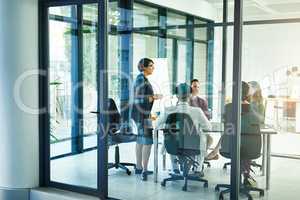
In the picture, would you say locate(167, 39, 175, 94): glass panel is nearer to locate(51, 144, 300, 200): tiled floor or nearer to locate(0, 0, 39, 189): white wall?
locate(51, 144, 300, 200): tiled floor

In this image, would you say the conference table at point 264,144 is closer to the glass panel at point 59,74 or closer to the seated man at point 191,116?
the seated man at point 191,116

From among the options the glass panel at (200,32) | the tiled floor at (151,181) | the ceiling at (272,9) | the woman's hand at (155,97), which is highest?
the ceiling at (272,9)

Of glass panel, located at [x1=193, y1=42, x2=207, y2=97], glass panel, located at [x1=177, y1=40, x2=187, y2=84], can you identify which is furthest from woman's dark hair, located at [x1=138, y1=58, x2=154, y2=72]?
glass panel, located at [x1=193, y1=42, x2=207, y2=97]

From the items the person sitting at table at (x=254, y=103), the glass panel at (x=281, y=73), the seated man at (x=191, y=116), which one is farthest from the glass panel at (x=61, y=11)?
the glass panel at (x=281, y=73)

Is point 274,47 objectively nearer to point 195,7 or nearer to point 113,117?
point 195,7

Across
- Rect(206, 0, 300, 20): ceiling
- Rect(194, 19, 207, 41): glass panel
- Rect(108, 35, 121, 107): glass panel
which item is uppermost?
Rect(206, 0, 300, 20): ceiling

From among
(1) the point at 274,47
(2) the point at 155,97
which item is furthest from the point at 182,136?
(1) the point at 274,47

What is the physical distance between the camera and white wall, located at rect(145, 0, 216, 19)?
6494 mm

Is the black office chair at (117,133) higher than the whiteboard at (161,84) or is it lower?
lower

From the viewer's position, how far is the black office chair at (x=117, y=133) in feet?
16.3

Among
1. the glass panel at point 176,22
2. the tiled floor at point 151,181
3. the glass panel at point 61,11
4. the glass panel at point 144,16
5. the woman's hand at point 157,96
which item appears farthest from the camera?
the glass panel at point 144,16

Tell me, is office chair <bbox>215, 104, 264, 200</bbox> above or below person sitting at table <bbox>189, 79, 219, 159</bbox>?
below

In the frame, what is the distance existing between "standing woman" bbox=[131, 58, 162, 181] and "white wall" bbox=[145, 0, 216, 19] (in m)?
1.53

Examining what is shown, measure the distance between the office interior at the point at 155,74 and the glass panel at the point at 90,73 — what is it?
0.01 meters
